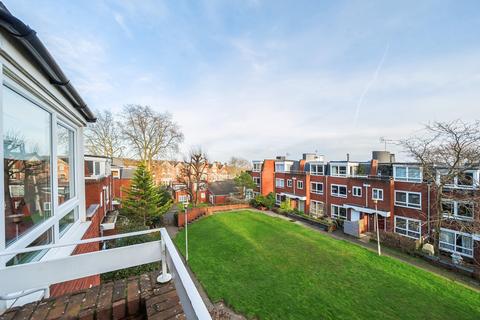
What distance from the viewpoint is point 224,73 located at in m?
12.2

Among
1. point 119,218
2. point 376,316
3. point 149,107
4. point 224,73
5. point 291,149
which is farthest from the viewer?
point 291,149

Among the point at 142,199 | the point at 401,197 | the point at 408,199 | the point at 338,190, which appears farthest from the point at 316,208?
the point at 142,199

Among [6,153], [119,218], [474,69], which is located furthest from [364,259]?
[119,218]

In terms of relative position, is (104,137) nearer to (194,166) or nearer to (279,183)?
(194,166)

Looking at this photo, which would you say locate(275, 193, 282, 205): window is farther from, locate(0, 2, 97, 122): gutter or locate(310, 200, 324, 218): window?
locate(0, 2, 97, 122): gutter

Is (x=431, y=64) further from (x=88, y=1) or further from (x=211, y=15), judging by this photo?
(x=88, y=1)

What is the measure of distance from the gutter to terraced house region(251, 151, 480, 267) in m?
16.9

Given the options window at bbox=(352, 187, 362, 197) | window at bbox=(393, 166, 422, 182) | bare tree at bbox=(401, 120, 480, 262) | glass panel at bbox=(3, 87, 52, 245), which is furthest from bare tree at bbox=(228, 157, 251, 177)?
glass panel at bbox=(3, 87, 52, 245)

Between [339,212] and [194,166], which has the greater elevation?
[194,166]

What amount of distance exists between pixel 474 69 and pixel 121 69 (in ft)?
49.7

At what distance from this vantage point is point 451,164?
11922 millimetres

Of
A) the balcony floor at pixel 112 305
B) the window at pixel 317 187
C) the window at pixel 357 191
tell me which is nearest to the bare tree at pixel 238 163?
the window at pixel 317 187

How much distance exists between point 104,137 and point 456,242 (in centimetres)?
3161

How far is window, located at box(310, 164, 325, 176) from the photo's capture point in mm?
21856
